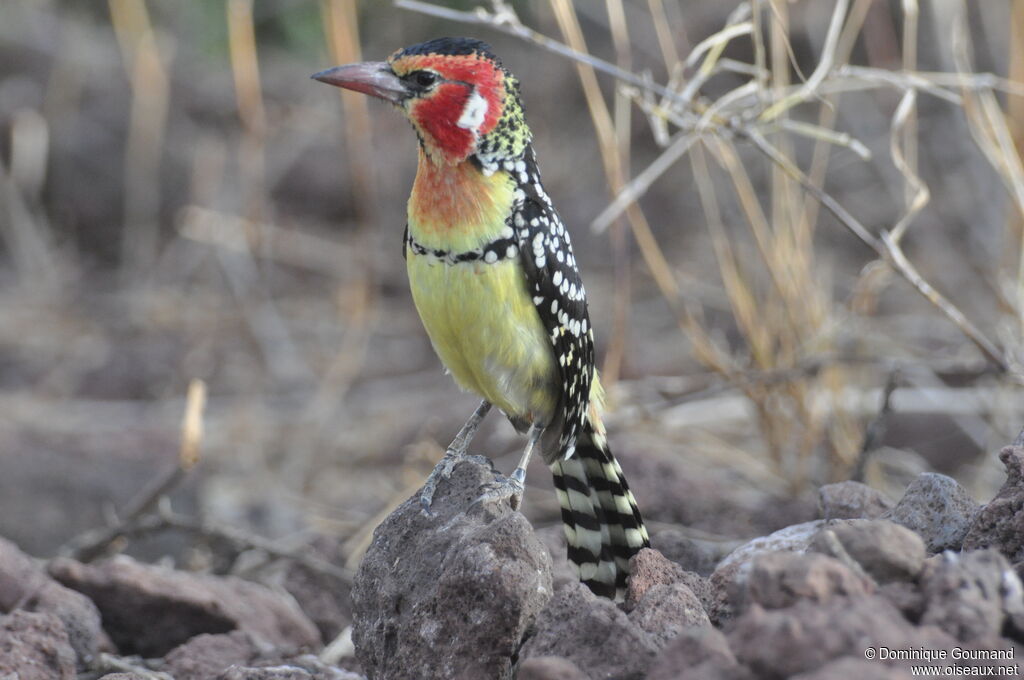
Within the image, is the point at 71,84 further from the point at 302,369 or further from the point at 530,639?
the point at 530,639

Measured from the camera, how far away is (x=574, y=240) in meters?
9.05

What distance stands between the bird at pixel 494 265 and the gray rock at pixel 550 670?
961 mm

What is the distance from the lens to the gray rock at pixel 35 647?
2.99 meters

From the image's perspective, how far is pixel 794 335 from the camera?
487cm

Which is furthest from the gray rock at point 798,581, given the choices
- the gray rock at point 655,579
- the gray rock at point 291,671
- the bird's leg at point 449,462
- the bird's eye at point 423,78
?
the bird's eye at point 423,78

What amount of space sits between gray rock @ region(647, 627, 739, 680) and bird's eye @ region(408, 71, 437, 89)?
1837 mm

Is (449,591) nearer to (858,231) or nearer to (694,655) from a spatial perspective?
(694,655)

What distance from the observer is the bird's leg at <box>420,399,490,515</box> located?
9.77 feet

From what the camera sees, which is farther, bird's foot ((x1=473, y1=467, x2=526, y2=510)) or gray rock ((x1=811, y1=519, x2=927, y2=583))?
bird's foot ((x1=473, y1=467, x2=526, y2=510))

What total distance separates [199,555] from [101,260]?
180 inches

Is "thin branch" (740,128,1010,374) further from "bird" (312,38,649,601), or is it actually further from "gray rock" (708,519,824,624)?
"gray rock" (708,519,824,624)

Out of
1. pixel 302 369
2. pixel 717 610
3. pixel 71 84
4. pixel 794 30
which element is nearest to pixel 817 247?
pixel 794 30

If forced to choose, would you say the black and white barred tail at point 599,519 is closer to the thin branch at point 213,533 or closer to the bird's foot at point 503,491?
the bird's foot at point 503,491

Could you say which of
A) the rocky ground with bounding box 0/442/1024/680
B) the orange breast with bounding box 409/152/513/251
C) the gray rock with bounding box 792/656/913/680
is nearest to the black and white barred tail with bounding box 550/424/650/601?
the rocky ground with bounding box 0/442/1024/680
